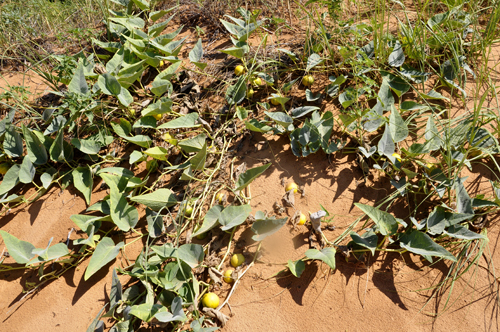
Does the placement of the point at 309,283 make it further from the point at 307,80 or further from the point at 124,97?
the point at 124,97

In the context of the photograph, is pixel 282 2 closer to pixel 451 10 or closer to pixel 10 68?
pixel 451 10

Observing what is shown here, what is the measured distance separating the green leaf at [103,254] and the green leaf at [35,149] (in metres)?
0.93

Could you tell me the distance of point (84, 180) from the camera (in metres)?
2.24

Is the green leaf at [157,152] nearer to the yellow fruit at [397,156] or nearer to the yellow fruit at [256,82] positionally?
the yellow fruit at [256,82]

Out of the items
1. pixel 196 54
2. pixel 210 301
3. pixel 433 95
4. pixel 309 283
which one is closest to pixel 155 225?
pixel 210 301

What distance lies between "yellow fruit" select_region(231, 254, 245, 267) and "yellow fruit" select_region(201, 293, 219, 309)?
7.4 inches

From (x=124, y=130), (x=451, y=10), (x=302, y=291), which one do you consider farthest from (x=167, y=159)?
(x=451, y=10)

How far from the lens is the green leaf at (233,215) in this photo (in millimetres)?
1763

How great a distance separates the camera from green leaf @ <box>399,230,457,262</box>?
1465mm

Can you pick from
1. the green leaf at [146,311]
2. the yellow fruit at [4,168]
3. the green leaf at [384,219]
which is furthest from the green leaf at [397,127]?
the yellow fruit at [4,168]

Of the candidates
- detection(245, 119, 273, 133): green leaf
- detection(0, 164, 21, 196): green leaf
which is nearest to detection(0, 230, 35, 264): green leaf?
detection(0, 164, 21, 196): green leaf

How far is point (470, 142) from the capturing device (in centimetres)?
175

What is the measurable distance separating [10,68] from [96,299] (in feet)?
9.28

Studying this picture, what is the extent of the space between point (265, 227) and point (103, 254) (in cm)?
91
